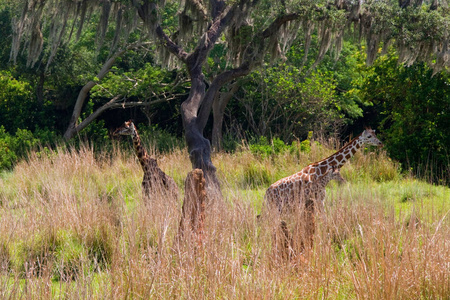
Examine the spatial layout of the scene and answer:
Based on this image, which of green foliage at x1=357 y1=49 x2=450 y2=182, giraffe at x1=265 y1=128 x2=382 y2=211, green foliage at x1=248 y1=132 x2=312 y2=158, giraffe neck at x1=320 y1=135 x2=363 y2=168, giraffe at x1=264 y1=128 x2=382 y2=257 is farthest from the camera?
green foliage at x1=248 y1=132 x2=312 y2=158

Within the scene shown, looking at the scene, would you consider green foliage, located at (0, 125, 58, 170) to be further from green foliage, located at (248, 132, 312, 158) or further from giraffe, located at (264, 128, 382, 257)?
giraffe, located at (264, 128, 382, 257)

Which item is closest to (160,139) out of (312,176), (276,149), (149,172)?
(276,149)

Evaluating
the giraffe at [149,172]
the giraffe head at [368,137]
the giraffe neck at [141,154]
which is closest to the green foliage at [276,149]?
the giraffe at [149,172]

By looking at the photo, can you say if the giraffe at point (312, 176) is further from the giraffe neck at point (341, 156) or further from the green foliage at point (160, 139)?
the green foliage at point (160, 139)

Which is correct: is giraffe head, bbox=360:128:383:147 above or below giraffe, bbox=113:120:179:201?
above

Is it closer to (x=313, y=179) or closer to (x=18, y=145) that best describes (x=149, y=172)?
(x=313, y=179)

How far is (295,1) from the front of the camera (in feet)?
33.2

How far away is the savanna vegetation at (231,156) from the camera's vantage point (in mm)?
3844

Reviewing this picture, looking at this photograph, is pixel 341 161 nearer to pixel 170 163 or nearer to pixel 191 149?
pixel 191 149

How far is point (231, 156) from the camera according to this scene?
41.5ft

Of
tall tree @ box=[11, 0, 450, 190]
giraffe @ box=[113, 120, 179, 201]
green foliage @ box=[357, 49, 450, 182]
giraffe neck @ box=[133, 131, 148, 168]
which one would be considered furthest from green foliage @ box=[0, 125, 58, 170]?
green foliage @ box=[357, 49, 450, 182]

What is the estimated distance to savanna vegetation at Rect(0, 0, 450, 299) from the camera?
3.84 m

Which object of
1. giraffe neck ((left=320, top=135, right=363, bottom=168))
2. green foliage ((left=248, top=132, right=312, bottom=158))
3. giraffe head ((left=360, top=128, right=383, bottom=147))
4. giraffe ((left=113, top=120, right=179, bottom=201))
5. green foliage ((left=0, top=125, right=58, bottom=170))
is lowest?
green foliage ((left=0, top=125, right=58, bottom=170))

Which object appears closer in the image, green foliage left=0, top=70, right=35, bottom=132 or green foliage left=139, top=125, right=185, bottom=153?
green foliage left=139, top=125, right=185, bottom=153
